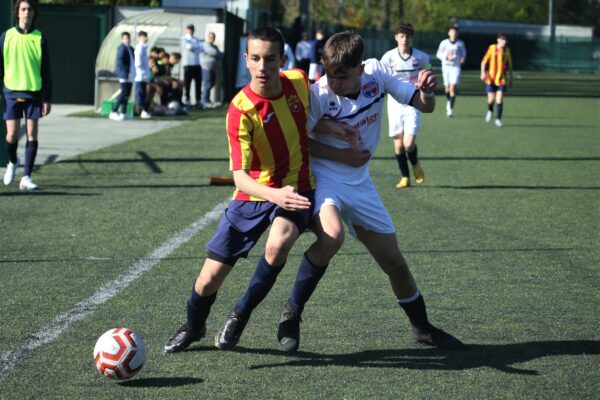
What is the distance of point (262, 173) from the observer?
18.0 feet

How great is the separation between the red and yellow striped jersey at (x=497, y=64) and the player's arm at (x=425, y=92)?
59.3ft

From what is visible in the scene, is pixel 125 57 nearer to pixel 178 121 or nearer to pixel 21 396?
pixel 178 121

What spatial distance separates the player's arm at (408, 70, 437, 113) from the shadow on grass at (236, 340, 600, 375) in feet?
4.32

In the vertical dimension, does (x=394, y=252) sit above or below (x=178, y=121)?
above

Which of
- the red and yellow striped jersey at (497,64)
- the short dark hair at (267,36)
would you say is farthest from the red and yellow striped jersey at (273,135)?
the red and yellow striped jersey at (497,64)

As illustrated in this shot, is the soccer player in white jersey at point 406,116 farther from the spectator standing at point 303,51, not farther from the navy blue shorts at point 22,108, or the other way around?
the spectator standing at point 303,51

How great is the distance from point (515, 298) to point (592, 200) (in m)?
5.44

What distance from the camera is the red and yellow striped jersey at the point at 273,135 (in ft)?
17.5

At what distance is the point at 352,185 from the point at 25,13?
704cm

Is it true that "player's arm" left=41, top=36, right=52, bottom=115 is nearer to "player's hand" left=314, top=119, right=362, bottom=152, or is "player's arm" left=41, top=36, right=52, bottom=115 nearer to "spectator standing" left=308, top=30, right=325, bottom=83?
"player's hand" left=314, top=119, right=362, bottom=152

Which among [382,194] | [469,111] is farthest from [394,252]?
[469,111]

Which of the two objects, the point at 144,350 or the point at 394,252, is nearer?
Result: the point at 144,350

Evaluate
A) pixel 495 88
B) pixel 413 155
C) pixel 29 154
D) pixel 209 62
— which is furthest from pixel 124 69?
pixel 413 155

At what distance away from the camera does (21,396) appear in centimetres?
495
